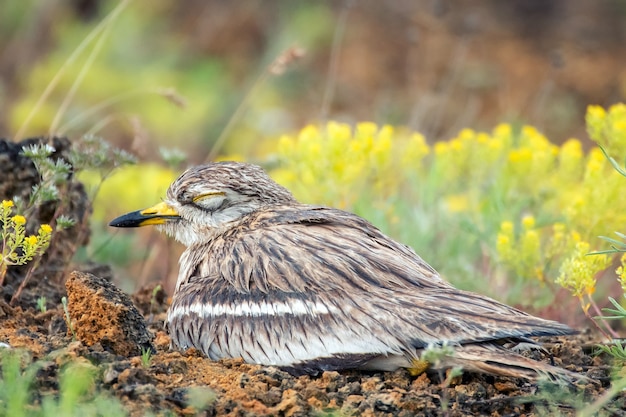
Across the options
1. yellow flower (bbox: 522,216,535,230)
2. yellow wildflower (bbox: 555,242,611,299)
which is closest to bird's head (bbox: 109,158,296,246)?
yellow flower (bbox: 522,216,535,230)

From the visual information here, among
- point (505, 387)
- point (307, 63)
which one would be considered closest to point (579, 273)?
point (505, 387)

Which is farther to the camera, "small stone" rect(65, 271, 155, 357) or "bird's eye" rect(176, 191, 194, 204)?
"bird's eye" rect(176, 191, 194, 204)

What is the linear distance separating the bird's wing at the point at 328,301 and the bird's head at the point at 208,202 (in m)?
0.40

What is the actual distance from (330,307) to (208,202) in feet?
3.87

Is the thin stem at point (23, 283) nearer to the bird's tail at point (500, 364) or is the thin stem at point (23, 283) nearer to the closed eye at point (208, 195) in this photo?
the closed eye at point (208, 195)

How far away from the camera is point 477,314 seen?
3.80 metres

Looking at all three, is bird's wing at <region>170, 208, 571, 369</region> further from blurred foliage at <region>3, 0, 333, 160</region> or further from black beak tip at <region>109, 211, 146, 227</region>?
blurred foliage at <region>3, 0, 333, 160</region>

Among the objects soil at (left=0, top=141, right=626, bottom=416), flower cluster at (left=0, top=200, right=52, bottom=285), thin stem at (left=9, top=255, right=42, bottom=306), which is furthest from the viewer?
thin stem at (left=9, top=255, right=42, bottom=306)

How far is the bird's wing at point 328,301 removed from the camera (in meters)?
3.79

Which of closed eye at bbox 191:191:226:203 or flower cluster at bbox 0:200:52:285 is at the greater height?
closed eye at bbox 191:191:226:203

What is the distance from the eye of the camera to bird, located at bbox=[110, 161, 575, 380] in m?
3.74

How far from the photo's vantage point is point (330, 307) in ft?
12.9

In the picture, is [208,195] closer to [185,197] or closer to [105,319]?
[185,197]

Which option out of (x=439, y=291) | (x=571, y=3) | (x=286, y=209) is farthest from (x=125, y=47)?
(x=439, y=291)
